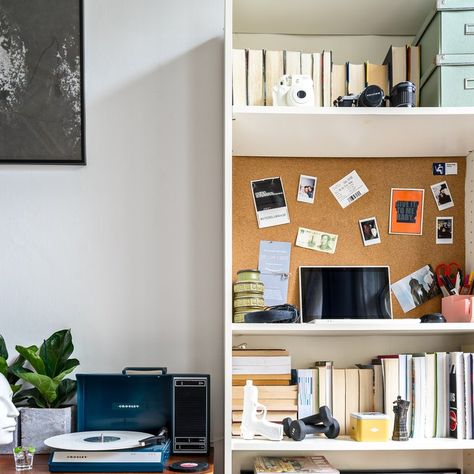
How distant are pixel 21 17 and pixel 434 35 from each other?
1199 millimetres

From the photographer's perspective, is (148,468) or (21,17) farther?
(21,17)

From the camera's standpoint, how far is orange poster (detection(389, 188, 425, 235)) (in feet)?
6.99

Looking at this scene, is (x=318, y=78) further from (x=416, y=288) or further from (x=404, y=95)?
(x=416, y=288)

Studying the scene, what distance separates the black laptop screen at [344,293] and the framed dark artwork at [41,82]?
767 mm

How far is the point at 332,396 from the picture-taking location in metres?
1.97

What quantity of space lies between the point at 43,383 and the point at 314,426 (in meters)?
0.72

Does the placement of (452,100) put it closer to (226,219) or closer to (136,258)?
(226,219)

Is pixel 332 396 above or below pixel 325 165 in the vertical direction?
below

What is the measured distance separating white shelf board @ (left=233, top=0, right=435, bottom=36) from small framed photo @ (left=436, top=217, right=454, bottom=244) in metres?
0.57

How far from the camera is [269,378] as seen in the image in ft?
6.31

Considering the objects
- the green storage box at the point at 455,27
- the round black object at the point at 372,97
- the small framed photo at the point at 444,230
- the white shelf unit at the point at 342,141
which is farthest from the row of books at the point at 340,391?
the green storage box at the point at 455,27

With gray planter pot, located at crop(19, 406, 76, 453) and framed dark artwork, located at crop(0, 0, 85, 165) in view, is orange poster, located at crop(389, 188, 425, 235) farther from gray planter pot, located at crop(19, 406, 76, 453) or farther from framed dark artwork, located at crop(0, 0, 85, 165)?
gray planter pot, located at crop(19, 406, 76, 453)

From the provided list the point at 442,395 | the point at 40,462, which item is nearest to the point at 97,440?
the point at 40,462

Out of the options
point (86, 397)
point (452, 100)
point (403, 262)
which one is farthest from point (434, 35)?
point (86, 397)
